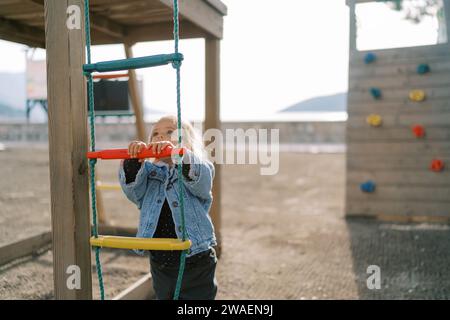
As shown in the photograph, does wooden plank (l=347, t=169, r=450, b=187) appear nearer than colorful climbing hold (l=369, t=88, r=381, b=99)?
Yes

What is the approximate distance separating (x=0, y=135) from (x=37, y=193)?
16.9 m

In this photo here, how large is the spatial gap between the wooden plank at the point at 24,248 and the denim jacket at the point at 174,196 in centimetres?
206

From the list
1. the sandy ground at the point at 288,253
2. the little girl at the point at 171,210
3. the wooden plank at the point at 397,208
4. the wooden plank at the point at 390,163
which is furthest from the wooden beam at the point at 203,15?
the wooden plank at the point at 397,208

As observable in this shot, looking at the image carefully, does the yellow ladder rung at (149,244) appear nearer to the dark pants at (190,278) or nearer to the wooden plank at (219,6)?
the dark pants at (190,278)

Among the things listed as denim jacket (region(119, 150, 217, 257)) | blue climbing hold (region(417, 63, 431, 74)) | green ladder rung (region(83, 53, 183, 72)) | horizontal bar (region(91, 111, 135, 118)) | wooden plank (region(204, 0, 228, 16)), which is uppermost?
wooden plank (region(204, 0, 228, 16))

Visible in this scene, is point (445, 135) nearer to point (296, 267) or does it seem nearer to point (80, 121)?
point (296, 267)

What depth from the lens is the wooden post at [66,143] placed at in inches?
61.1

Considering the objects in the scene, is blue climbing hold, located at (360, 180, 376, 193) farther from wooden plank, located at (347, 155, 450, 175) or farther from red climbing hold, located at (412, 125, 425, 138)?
red climbing hold, located at (412, 125, 425, 138)

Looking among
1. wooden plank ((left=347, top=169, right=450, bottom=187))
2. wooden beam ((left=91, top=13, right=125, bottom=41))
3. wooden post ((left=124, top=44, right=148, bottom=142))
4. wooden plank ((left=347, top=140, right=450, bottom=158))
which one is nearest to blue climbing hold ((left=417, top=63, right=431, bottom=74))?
wooden plank ((left=347, top=140, right=450, bottom=158))

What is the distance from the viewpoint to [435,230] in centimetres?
417

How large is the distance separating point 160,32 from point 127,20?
27 centimetres

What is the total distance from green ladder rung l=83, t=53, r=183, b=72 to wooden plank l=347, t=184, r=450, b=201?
3.98 m

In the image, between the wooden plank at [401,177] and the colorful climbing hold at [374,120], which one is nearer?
the wooden plank at [401,177]

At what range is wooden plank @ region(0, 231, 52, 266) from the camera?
325 cm
